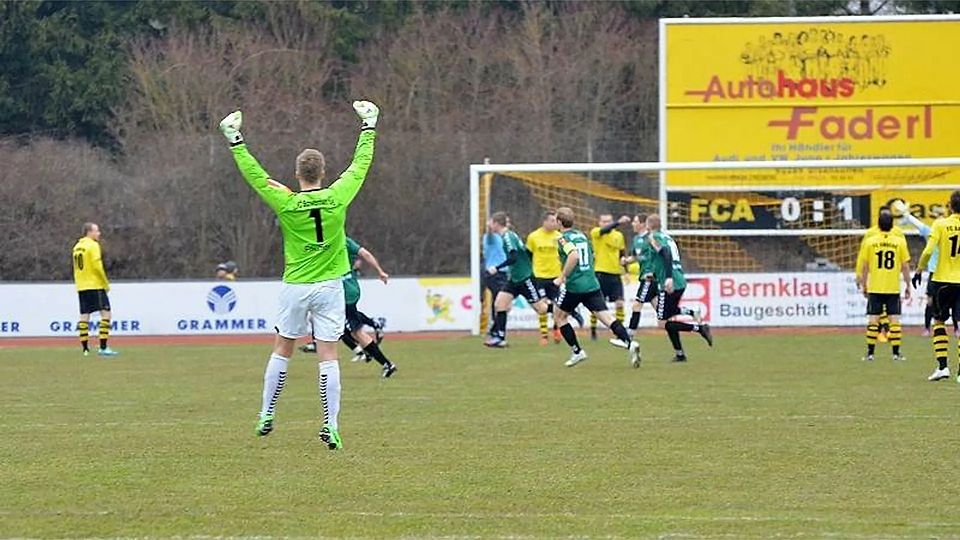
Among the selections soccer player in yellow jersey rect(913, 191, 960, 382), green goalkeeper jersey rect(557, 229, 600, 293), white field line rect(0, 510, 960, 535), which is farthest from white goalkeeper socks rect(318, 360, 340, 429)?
green goalkeeper jersey rect(557, 229, 600, 293)

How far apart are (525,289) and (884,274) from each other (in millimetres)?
5917

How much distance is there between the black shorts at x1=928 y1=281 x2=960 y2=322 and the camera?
15.6m

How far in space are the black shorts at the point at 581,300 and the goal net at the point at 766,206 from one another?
315 inches

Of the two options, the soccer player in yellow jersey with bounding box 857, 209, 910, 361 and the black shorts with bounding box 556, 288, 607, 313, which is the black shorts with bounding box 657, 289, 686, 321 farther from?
the soccer player in yellow jersey with bounding box 857, 209, 910, 361

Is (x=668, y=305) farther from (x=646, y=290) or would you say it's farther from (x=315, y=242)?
(x=315, y=242)

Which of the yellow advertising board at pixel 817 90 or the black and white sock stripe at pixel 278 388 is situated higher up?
the yellow advertising board at pixel 817 90

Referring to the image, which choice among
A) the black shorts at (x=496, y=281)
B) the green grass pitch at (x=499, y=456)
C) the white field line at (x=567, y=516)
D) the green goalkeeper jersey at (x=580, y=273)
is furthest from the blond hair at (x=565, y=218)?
the white field line at (x=567, y=516)

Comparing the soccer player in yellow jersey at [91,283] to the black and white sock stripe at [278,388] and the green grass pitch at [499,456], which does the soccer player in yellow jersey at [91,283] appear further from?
the black and white sock stripe at [278,388]

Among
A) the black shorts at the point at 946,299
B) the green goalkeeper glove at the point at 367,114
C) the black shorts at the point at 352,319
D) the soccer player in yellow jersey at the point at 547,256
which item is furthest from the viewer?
the soccer player in yellow jersey at the point at 547,256

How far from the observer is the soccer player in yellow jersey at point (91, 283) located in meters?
22.6

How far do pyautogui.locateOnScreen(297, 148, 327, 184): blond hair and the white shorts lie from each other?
674mm

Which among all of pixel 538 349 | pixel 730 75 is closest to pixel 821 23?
pixel 730 75

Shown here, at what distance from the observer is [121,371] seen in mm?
19219

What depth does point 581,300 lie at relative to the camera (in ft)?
61.8
